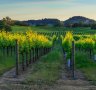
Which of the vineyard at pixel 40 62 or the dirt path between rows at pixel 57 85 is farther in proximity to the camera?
the vineyard at pixel 40 62

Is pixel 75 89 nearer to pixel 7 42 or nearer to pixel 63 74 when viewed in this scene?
pixel 63 74

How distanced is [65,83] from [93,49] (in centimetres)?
2487

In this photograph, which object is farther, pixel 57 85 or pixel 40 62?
pixel 40 62

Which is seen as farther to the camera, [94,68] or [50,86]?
[94,68]

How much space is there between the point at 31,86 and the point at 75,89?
2.15 m

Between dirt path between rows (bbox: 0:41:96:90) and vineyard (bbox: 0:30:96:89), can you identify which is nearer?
dirt path between rows (bbox: 0:41:96:90)

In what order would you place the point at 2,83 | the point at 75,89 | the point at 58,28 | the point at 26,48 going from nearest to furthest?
1. the point at 75,89
2. the point at 2,83
3. the point at 26,48
4. the point at 58,28

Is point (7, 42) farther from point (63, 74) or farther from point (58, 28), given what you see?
point (58, 28)

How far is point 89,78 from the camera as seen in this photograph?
2652 cm

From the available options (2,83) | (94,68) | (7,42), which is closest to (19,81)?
(2,83)

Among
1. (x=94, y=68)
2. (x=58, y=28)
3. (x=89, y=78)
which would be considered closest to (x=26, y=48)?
(x=94, y=68)

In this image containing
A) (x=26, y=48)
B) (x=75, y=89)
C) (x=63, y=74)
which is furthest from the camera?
(x=26, y=48)

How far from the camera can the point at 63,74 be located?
2884 cm

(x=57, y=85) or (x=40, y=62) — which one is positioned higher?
(x=57, y=85)
